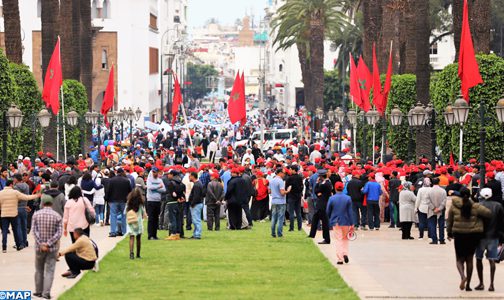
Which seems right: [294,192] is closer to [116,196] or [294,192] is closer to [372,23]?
[116,196]

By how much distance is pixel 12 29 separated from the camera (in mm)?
43750

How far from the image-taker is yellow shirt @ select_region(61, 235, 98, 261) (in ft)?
65.8

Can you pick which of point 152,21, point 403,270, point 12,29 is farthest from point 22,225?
point 152,21

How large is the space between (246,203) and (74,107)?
21.7 m

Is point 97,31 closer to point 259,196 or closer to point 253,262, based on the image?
point 259,196

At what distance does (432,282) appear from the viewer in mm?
20484

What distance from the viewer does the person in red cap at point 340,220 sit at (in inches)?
914

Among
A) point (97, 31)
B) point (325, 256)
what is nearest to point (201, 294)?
point (325, 256)

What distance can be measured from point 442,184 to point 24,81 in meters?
18.9

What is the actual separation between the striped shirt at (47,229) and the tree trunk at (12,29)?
25.6m

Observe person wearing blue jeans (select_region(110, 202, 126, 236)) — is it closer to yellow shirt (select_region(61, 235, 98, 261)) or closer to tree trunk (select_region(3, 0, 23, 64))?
yellow shirt (select_region(61, 235, 98, 261))

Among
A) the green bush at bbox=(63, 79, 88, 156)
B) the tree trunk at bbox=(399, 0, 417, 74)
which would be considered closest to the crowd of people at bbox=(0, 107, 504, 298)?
the tree trunk at bbox=(399, 0, 417, 74)

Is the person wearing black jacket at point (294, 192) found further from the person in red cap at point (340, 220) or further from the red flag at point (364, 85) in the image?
the red flag at point (364, 85)

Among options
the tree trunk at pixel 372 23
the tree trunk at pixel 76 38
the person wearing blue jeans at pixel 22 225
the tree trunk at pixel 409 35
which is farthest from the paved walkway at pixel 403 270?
the tree trunk at pixel 372 23
